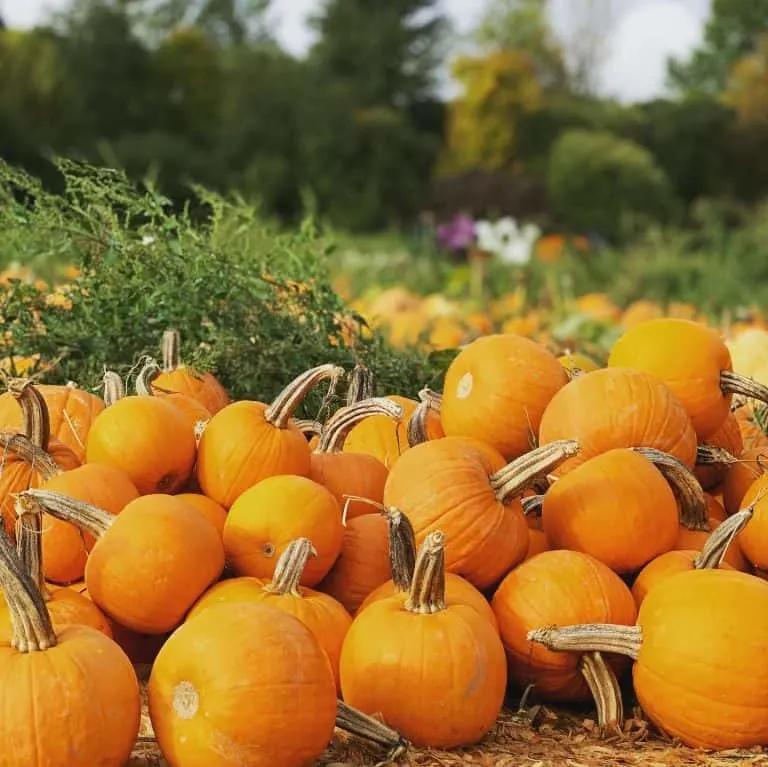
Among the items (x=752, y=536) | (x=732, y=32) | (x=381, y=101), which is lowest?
(x=752, y=536)

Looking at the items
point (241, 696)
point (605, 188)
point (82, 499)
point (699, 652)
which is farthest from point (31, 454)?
point (605, 188)

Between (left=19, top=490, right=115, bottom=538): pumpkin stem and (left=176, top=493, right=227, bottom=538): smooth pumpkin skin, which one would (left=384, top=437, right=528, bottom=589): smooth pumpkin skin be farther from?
(left=19, top=490, right=115, bottom=538): pumpkin stem

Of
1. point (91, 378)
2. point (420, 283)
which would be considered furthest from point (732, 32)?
point (91, 378)

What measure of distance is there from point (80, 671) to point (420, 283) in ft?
33.0

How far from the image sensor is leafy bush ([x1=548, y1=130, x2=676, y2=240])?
819 inches

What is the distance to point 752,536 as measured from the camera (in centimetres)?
252

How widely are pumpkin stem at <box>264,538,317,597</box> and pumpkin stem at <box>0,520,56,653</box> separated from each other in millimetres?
476

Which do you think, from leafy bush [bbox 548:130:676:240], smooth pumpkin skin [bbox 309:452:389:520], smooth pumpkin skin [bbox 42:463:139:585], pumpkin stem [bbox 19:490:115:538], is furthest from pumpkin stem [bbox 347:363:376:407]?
leafy bush [bbox 548:130:676:240]

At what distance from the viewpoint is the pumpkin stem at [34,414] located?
2.39m

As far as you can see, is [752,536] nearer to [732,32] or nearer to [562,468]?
[562,468]

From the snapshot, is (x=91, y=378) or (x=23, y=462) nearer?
(x=23, y=462)

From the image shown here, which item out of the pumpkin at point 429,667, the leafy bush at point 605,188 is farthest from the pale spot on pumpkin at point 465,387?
the leafy bush at point 605,188

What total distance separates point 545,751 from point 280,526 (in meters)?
0.66

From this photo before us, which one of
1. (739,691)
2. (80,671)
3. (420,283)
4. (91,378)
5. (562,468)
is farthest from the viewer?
(420,283)
